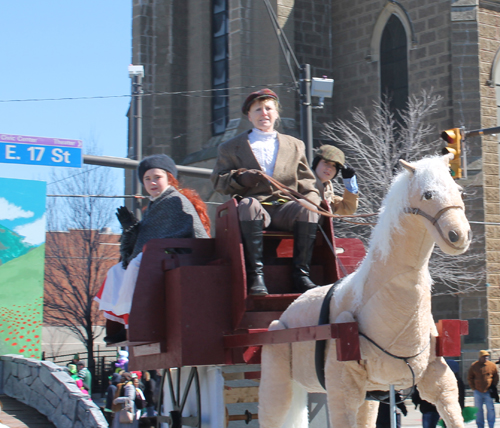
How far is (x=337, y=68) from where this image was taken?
23.2m

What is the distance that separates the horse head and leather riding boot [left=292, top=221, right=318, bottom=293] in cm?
142

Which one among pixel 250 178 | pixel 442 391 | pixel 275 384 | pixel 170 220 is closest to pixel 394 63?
pixel 170 220

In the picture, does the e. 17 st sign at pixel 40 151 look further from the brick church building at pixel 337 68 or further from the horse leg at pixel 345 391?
the horse leg at pixel 345 391

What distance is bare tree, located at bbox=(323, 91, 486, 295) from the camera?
60.3 ft

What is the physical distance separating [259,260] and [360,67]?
1829 cm

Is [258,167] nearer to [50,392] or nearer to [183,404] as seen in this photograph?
[183,404]

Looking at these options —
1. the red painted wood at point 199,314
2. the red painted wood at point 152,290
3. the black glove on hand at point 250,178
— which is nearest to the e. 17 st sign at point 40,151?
the red painted wood at point 152,290

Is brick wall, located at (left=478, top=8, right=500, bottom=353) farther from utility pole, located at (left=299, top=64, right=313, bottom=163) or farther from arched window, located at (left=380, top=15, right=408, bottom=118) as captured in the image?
utility pole, located at (left=299, top=64, right=313, bottom=163)

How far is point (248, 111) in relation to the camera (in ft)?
20.0

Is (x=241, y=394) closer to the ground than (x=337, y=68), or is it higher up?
closer to the ground

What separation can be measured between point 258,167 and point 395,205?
1.86m

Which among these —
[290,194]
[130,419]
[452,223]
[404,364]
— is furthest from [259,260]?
[130,419]

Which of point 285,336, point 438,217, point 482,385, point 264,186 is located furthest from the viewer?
point 482,385

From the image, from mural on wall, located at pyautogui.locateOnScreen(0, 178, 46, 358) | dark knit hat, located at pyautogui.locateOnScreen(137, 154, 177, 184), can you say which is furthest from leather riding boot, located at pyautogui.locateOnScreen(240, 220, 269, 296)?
mural on wall, located at pyautogui.locateOnScreen(0, 178, 46, 358)
